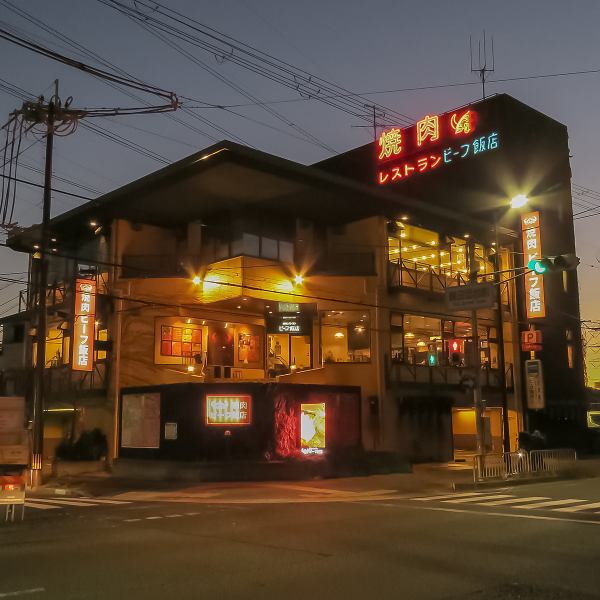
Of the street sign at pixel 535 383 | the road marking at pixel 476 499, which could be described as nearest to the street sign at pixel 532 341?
the street sign at pixel 535 383

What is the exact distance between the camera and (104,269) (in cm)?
3178

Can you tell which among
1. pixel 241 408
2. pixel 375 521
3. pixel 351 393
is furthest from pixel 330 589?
pixel 351 393

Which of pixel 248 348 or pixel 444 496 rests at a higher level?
pixel 248 348

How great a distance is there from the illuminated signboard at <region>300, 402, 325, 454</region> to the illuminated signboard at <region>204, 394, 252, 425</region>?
91.7 inches

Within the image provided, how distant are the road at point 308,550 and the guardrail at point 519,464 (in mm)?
4331

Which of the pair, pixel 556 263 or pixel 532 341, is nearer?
pixel 556 263

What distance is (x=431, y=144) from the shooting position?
38.1m

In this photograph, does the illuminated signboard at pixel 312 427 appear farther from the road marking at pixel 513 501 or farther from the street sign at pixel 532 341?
the street sign at pixel 532 341

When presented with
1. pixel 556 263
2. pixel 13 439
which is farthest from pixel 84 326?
pixel 556 263

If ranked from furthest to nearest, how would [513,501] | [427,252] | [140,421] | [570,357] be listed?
1. [570,357]
2. [427,252]
3. [140,421]
4. [513,501]

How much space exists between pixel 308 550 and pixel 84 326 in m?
20.8

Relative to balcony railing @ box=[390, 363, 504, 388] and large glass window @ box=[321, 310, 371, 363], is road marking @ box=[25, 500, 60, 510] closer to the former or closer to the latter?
large glass window @ box=[321, 310, 371, 363]

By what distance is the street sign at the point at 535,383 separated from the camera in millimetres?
35844

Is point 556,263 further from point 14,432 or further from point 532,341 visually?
point 14,432
